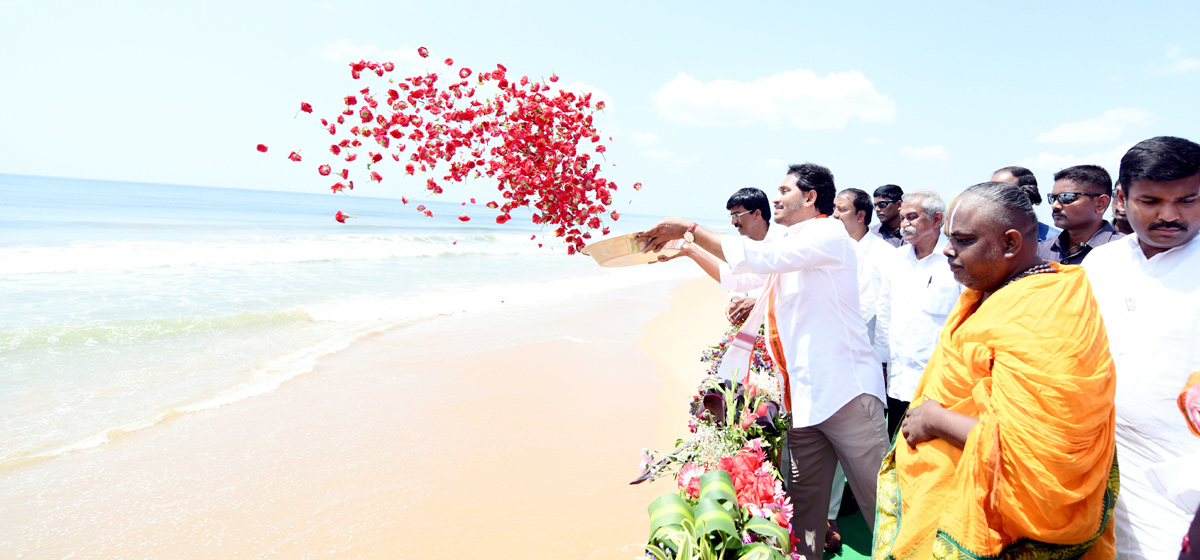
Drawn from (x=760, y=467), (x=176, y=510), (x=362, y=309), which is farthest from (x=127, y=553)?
(x=362, y=309)

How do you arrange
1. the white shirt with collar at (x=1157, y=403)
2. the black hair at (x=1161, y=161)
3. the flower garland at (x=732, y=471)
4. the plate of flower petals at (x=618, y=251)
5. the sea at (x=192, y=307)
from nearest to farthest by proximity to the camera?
the white shirt with collar at (x=1157, y=403) < the black hair at (x=1161, y=161) < the flower garland at (x=732, y=471) < the plate of flower petals at (x=618, y=251) < the sea at (x=192, y=307)

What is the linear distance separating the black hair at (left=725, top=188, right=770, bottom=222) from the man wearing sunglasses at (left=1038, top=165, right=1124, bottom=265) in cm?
147

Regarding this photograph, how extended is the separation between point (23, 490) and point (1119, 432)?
6360mm

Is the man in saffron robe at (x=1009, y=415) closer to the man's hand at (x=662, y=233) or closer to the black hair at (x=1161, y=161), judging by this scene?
the black hair at (x=1161, y=161)

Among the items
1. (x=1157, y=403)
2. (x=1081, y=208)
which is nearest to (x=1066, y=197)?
(x=1081, y=208)

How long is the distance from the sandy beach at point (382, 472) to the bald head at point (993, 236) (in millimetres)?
2639

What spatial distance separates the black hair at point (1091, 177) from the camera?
11.2 feet

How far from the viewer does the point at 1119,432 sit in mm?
1985

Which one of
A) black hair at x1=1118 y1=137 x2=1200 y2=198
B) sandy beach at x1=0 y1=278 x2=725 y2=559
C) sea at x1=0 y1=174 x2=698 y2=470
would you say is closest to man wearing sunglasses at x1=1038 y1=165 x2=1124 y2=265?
black hair at x1=1118 y1=137 x2=1200 y2=198

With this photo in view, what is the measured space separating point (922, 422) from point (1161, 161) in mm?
1126

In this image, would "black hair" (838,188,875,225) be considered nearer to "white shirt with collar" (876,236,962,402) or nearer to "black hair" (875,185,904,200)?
"black hair" (875,185,904,200)

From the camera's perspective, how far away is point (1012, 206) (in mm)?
1834

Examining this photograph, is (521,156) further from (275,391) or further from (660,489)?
(275,391)

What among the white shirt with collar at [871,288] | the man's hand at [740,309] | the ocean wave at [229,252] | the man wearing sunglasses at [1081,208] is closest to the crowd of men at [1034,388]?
the man's hand at [740,309]
